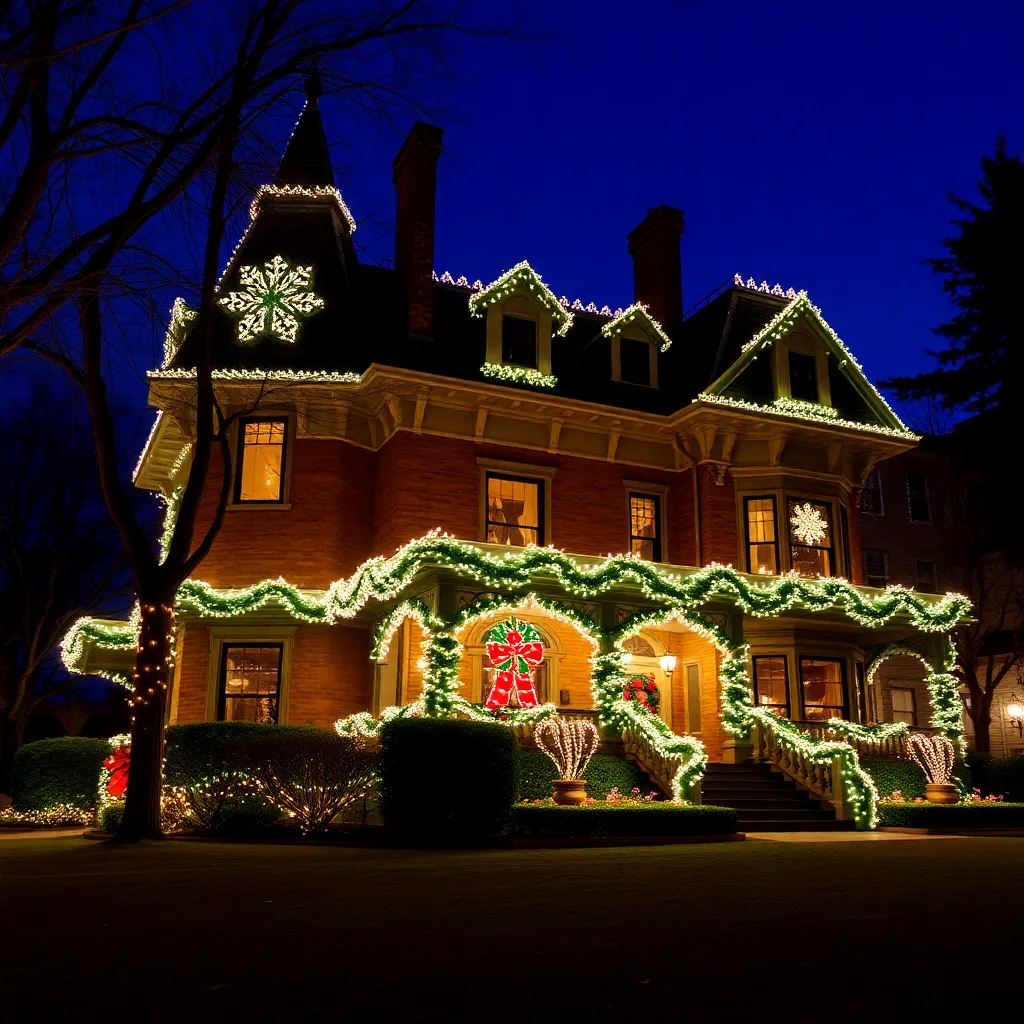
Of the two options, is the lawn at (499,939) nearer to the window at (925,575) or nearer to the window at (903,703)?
the window at (903,703)

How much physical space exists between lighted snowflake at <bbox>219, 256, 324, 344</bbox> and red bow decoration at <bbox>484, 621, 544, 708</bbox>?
7.83 m

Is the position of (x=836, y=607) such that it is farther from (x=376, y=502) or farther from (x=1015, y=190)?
(x=1015, y=190)

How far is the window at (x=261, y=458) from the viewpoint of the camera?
2142cm

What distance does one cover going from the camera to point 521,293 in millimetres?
22969

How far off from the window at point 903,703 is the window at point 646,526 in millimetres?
14856

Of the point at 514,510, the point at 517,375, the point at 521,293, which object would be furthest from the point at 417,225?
the point at 514,510

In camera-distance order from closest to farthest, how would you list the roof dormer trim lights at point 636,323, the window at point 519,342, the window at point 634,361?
1. the window at point 519,342
2. the roof dormer trim lights at point 636,323
3. the window at point 634,361

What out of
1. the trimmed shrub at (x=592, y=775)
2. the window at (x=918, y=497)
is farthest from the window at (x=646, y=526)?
the window at (x=918, y=497)

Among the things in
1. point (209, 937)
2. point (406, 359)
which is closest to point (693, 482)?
point (406, 359)

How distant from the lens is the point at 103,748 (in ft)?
68.7

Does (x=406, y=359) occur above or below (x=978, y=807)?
above

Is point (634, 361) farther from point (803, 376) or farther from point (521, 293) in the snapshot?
point (803, 376)

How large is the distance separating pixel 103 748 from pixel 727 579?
1322 centimetres

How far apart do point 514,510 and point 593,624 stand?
420 cm
